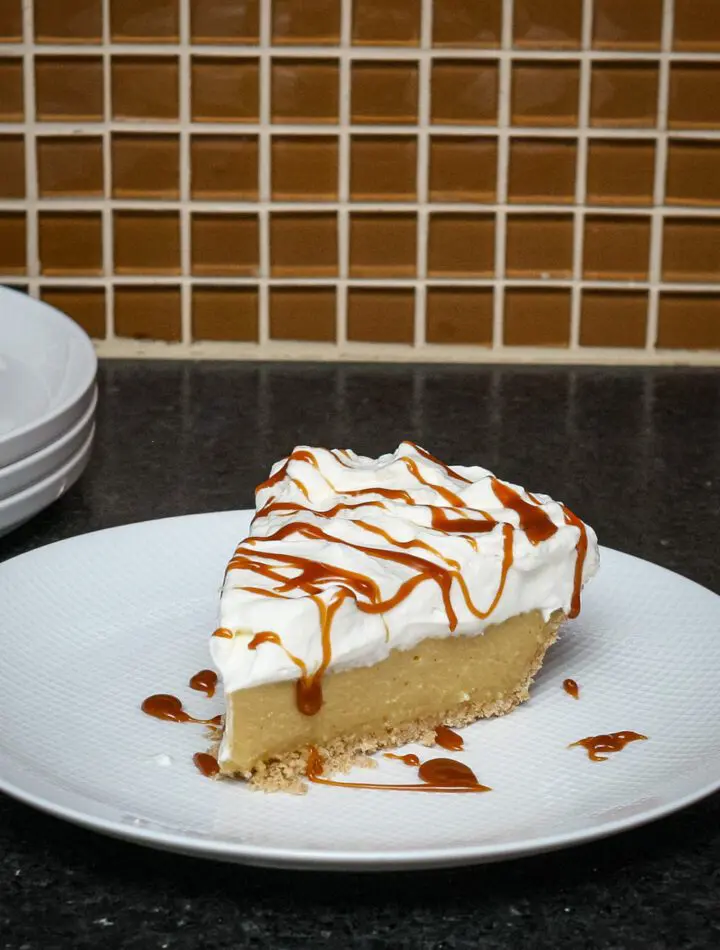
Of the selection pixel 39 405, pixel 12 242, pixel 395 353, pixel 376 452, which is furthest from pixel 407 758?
pixel 12 242

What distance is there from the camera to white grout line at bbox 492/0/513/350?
1.77 metres

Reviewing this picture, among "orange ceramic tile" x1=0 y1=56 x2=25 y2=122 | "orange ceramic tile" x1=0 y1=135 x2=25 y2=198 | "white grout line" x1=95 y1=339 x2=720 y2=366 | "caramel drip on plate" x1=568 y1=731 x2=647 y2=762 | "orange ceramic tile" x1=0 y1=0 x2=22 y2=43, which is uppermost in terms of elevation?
"orange ceramic tile" x1=0 y1=0 x2=22 y2=43

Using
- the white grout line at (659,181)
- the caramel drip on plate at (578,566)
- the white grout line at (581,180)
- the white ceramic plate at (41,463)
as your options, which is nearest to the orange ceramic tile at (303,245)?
the white grout line at (581,180)

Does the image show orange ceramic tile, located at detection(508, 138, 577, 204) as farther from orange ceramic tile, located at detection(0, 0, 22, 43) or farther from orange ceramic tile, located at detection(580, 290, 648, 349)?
orange ceramic tile, located at detection(0, 0, 22, 43)

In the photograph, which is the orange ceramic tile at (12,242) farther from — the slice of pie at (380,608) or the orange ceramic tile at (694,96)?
the slice of pie at (380,608)

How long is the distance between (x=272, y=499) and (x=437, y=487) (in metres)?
0.10

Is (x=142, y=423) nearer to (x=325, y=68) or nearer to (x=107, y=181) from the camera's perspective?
(x=107, y=181)

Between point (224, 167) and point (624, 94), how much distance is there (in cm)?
53

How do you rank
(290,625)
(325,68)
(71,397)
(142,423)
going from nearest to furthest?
1. (290,625)
2. (71,397)
3. (142,423)
4. (325,68)

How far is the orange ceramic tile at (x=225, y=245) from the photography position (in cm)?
184

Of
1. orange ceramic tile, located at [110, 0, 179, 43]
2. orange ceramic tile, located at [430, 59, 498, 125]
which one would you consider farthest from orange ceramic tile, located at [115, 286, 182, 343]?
orange ceramic tile, located at [430, 59, 498, 125]

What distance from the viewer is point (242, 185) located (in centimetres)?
183

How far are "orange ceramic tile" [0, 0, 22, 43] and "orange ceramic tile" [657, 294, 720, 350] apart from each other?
92cm

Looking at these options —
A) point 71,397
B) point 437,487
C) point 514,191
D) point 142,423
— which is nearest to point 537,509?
point 437,487
